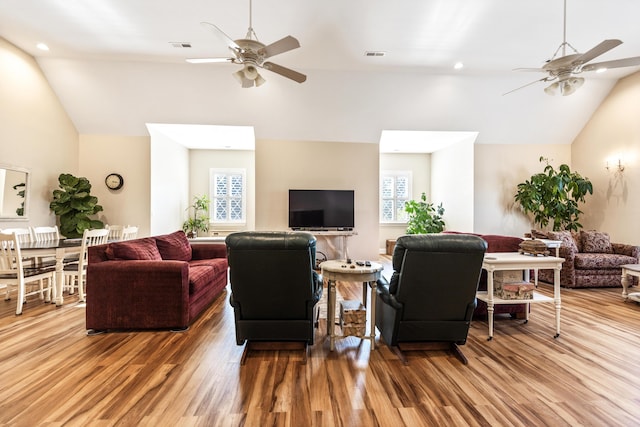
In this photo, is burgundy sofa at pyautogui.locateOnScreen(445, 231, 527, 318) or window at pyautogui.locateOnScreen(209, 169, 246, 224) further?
window at pyautogui.locateOnScreen(209, 169, 246, 224)

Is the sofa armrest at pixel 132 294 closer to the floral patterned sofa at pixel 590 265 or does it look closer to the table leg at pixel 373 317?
the table leg at pixel 373 317

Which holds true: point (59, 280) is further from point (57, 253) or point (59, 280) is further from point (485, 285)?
point (485, 285)

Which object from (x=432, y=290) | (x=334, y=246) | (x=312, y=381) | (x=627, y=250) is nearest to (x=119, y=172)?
(x=334, y=246)

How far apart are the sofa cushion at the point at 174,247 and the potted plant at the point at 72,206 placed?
7.86 ft

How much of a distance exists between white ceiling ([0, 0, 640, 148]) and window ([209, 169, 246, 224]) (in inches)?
93.6

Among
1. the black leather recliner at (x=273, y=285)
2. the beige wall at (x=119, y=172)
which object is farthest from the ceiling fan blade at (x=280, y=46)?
the beige wall at (x=119, y=172)

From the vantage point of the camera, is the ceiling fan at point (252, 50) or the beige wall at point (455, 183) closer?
the ceiling fan at point (252, 50)

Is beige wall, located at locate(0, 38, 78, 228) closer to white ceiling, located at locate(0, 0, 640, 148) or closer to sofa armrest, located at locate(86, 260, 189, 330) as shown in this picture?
white ceiling, located at locate(0, 0, 640, 148)

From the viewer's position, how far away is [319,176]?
6273 millimetres

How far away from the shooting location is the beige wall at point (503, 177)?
6434mm

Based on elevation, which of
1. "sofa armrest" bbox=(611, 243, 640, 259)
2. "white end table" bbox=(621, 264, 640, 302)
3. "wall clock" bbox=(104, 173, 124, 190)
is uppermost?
"wall clock" bbox=(104, 173, 124, 190)

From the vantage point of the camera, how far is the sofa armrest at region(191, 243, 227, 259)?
4297 millimetres

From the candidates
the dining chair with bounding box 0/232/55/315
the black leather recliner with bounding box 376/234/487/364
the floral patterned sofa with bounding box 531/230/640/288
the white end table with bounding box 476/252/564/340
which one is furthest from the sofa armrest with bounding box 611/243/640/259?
the dining chair with bounding box 0/232/55/315

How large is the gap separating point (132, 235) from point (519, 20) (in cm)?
652
